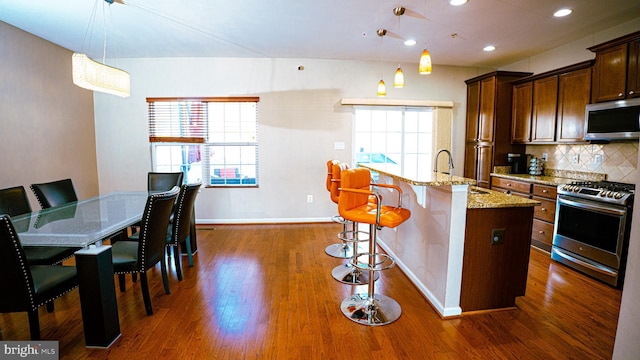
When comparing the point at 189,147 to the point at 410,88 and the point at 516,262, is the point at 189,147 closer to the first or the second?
the point at 410,88

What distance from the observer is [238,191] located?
4859 millimetres

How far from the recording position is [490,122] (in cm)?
443

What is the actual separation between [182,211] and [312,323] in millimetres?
1547

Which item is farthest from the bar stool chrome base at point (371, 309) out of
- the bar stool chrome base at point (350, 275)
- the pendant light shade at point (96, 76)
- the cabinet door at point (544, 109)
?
the cabinet door at point (544, 109)

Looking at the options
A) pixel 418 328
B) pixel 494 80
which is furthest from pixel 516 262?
pixel 494 80

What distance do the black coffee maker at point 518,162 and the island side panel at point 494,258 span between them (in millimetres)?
2518

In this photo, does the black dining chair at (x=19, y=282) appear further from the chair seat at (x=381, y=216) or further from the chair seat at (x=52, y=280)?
the chair seat at (x=381, y=216)

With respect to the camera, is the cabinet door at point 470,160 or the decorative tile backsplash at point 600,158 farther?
the cabinet door at point 470,160

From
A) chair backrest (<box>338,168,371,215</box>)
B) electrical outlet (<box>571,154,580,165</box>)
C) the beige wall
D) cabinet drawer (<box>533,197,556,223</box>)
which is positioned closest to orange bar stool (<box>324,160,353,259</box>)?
chair backrest (<box>338,168,371,215</box>)

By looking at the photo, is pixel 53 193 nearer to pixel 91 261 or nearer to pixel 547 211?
pixel 91 261

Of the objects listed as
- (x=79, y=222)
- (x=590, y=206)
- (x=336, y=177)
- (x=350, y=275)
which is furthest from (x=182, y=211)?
(x=590, y=206)

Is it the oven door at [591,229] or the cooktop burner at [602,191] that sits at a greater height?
the cooktop burner at [602,191]

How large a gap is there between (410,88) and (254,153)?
108 inches

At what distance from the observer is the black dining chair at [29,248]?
2.30 meters
